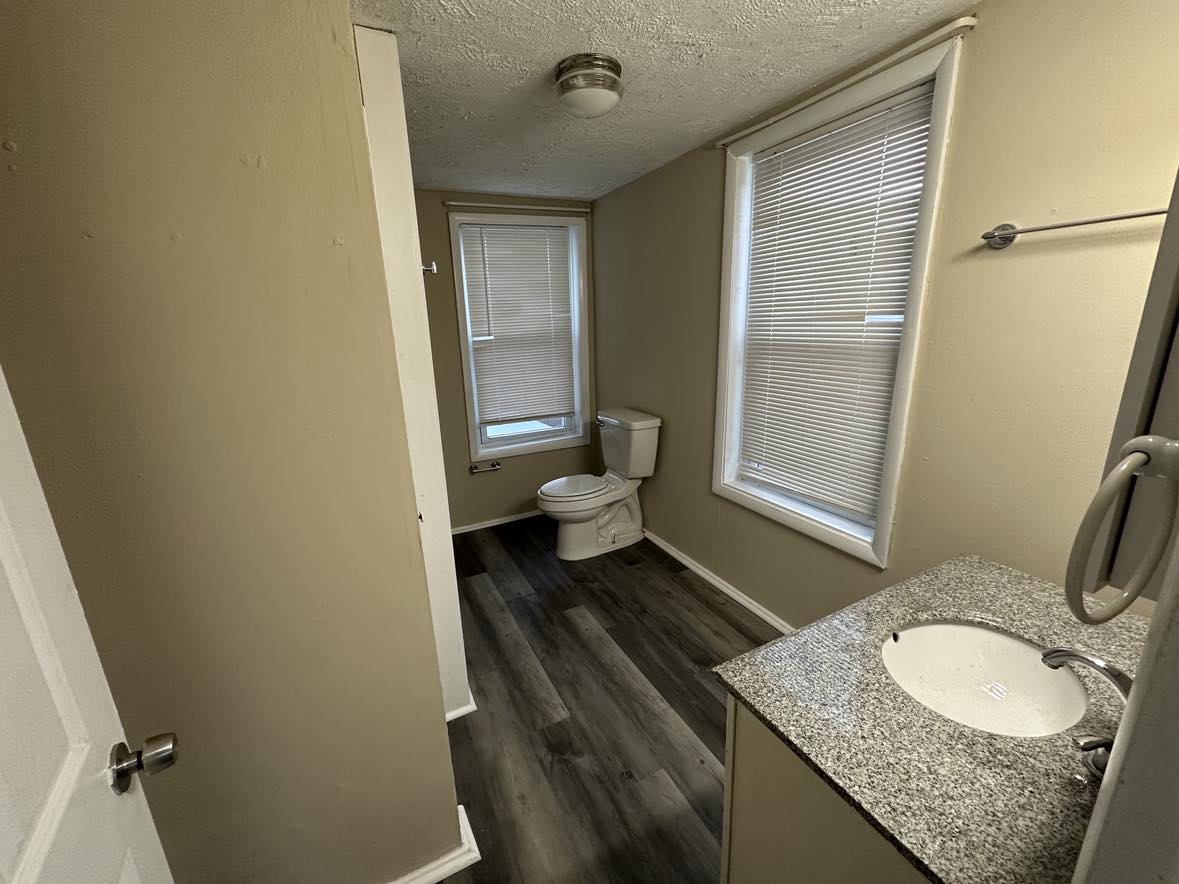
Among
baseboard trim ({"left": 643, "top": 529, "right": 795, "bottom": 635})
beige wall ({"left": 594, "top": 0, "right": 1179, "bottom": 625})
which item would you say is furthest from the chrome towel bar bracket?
baseboard trim ({"left": 643, "top": 529, "right": 795, "bottom": 635})

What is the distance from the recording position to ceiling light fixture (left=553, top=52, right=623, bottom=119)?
1.42m

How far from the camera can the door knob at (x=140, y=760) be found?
1.90ft

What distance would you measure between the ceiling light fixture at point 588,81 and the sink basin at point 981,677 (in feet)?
5.54

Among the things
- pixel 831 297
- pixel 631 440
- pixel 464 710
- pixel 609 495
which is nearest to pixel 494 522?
pixel 609 495

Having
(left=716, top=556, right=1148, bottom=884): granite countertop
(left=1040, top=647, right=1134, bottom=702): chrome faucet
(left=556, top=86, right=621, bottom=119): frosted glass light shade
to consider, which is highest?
(left=556, top=86, right=621, bottom=119): frosted glass light shade

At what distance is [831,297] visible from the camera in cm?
181

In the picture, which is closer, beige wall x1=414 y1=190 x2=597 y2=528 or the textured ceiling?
the textured ceiling

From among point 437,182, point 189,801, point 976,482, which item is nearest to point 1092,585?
point 976,482

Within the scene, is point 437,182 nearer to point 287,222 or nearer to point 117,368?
point 287,222

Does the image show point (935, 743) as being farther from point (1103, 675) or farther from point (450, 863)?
point (450, 863)

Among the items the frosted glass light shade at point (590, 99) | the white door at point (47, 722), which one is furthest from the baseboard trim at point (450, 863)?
the frosted glass light shade at point (590, 99)

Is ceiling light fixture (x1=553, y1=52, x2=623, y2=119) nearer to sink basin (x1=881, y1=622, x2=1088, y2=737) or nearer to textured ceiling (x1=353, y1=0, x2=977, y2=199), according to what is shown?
textured ceiling (x1=353, y1=0, x2=977, y2=199)

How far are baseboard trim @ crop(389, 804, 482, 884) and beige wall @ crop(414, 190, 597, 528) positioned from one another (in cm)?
179

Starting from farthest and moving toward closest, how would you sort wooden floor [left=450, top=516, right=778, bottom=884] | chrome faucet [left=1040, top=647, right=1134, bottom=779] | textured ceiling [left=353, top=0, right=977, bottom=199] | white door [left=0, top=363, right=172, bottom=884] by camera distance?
wooden floor [left=450, top=516, right=778, bottom=884] → textured ceiling [left=353, top=0, right=977, bottom=199] → chrome faucet [left=1040, top=647, right=1134, bottom=779] → white door [left=0, top=363, right=172, bottom=884]
